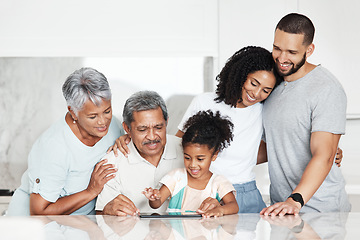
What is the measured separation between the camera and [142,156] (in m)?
1.84

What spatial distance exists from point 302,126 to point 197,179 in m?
0.44

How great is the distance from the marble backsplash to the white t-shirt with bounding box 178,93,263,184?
1185mm

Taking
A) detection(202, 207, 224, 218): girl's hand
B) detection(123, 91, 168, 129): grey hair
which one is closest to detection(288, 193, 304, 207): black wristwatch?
detection(202, 207, 224, 218): girl's hand

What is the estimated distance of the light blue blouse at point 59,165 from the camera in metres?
1.72

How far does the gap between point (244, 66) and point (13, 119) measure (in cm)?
160

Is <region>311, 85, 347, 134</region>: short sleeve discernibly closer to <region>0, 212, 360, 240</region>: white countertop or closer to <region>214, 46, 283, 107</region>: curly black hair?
<region>214, 46, 283, 107</region>: curly black hair

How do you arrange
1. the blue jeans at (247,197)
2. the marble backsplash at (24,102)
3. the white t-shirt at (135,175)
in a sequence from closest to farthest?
A: the white t-shirt at (135,175) < the blue jeans at (247,197) < the marble backsplash at (24,102)

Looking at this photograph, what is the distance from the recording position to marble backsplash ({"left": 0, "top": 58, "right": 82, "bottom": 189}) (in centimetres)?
283

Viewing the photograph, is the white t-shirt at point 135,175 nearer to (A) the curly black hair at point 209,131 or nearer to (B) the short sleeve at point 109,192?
(B) the short sleeve at point 109,192

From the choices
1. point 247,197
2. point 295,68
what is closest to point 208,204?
point 247,197

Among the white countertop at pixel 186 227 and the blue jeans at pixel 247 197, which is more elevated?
the white countertop at pixel 186 227

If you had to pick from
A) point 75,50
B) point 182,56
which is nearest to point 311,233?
point 182,56

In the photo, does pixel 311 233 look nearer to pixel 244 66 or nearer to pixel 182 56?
pixel 244 66

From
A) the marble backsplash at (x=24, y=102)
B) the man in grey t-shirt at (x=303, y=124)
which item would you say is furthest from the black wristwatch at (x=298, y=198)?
the marble backsplash at (x=24, y=102)
